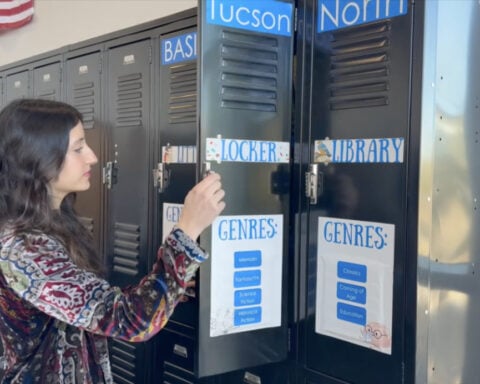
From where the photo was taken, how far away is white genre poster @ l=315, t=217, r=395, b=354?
1.89m

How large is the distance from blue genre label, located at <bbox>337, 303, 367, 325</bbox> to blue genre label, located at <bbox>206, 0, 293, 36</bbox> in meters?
0.99

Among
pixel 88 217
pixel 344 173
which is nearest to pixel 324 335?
pixel 344 173

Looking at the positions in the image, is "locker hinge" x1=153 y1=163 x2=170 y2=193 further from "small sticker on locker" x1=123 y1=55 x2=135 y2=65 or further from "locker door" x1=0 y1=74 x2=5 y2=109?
"locker door" x1=0 y1=74 x2=5 y2=109

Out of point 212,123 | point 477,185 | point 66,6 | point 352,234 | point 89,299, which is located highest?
point 66,6

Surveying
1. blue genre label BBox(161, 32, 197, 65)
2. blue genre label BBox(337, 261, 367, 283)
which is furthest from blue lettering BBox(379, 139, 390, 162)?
blue genre label BBox(161, 32, 197, 65)

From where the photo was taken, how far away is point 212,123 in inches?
78.1

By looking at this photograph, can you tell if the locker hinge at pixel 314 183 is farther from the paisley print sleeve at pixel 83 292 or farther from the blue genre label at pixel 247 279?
the paisley print sleeve at pixel 83 292

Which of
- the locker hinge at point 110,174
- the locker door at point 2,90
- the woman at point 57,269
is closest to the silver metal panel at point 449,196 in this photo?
the woman at point 57,269

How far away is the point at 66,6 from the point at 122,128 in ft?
8.74

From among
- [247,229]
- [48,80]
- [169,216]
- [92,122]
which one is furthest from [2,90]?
[247,229]

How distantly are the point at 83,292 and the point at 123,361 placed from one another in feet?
6.41

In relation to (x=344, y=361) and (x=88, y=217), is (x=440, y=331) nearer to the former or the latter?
(x=344, y=361)

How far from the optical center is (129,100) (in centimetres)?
319

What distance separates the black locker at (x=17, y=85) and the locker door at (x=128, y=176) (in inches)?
48.3
